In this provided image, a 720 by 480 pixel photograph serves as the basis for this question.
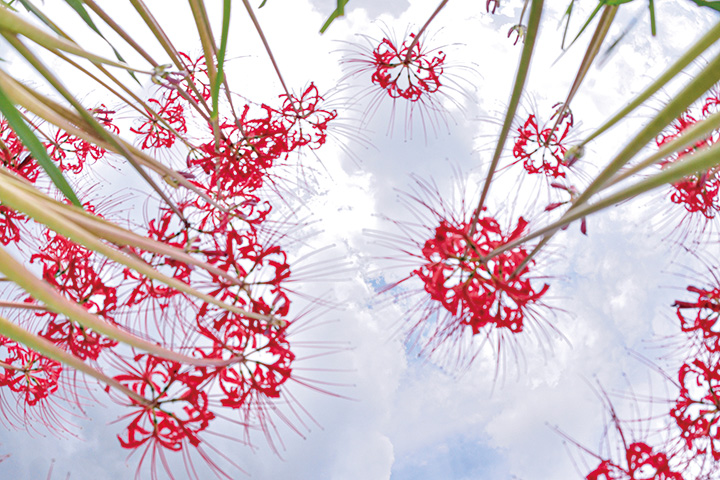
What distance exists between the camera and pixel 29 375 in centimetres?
155

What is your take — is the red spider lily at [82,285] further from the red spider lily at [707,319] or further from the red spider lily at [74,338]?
the red spider lily at [707,319]

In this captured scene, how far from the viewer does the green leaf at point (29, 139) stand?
57cm

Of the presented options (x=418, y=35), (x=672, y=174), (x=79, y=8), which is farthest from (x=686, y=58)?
(x=418, y=35)

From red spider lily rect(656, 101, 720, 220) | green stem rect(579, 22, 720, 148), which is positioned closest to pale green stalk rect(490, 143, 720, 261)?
green stem rect(579, 22, 720, 148)

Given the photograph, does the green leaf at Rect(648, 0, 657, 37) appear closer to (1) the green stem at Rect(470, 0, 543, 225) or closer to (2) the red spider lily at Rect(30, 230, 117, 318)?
(1) the green stem at Rect(470, 0, 543, 225)

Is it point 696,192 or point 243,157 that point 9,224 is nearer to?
point 243,157

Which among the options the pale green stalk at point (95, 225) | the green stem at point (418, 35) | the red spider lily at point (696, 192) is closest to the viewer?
the pale green stalk at point (95, 225)

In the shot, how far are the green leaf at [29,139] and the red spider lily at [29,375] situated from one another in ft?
3.62

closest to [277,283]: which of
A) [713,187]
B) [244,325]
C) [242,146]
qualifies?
[244,325]

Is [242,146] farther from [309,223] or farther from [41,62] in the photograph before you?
[41,62]

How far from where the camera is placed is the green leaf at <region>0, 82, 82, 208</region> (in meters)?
0.57

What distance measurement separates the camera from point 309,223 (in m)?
1.21

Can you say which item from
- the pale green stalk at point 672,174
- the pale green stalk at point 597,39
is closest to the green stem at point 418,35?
the pale green stalk at point 597,39

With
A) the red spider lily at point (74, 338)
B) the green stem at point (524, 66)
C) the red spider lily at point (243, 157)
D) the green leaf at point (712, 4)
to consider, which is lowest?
the red spider lily at point (74, 338)
